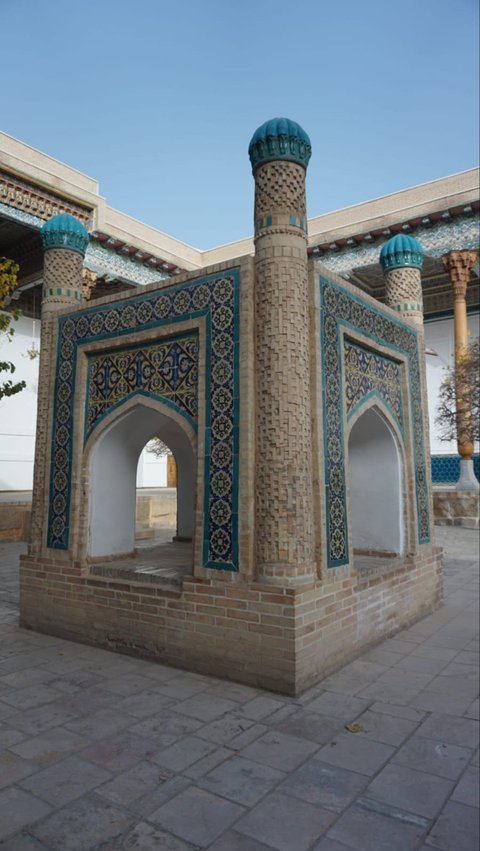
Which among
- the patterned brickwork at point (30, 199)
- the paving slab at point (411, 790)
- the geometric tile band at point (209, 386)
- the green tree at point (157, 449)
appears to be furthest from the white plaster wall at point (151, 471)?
the paving slab at point (411, 790)

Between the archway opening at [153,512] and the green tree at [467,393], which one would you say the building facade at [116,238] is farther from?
the archway opening at [153,512]

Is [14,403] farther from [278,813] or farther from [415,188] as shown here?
[278,813]

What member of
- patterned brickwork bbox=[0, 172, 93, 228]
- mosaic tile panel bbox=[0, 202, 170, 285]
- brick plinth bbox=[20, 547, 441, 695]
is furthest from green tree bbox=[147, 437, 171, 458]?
brick plinth bbox=[20, 547, 441, 695]

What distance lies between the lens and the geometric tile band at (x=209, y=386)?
3.78 metres

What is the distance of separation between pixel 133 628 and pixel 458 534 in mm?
8890

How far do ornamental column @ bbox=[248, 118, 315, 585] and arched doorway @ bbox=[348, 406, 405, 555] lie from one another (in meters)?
1.67

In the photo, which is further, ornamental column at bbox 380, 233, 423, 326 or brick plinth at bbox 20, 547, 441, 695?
ornamental column at bbox 380, 233, 423, 326

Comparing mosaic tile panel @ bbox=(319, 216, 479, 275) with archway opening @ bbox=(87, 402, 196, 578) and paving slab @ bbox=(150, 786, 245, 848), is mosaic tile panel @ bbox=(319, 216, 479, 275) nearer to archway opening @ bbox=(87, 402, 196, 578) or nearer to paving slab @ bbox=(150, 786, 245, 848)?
archway opening @ bbox=(87, 402, 196, 578)

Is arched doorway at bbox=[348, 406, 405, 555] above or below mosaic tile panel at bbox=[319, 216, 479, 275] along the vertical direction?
below

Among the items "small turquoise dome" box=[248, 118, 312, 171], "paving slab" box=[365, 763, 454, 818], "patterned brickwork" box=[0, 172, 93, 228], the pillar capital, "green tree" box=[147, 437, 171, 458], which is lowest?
"paving slab" box=[365, 763, 454, 818]

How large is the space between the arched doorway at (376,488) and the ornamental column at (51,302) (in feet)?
9.02

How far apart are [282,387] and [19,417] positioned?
13.0 metres

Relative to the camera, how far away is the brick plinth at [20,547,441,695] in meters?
3.48

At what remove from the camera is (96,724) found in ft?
9.84
